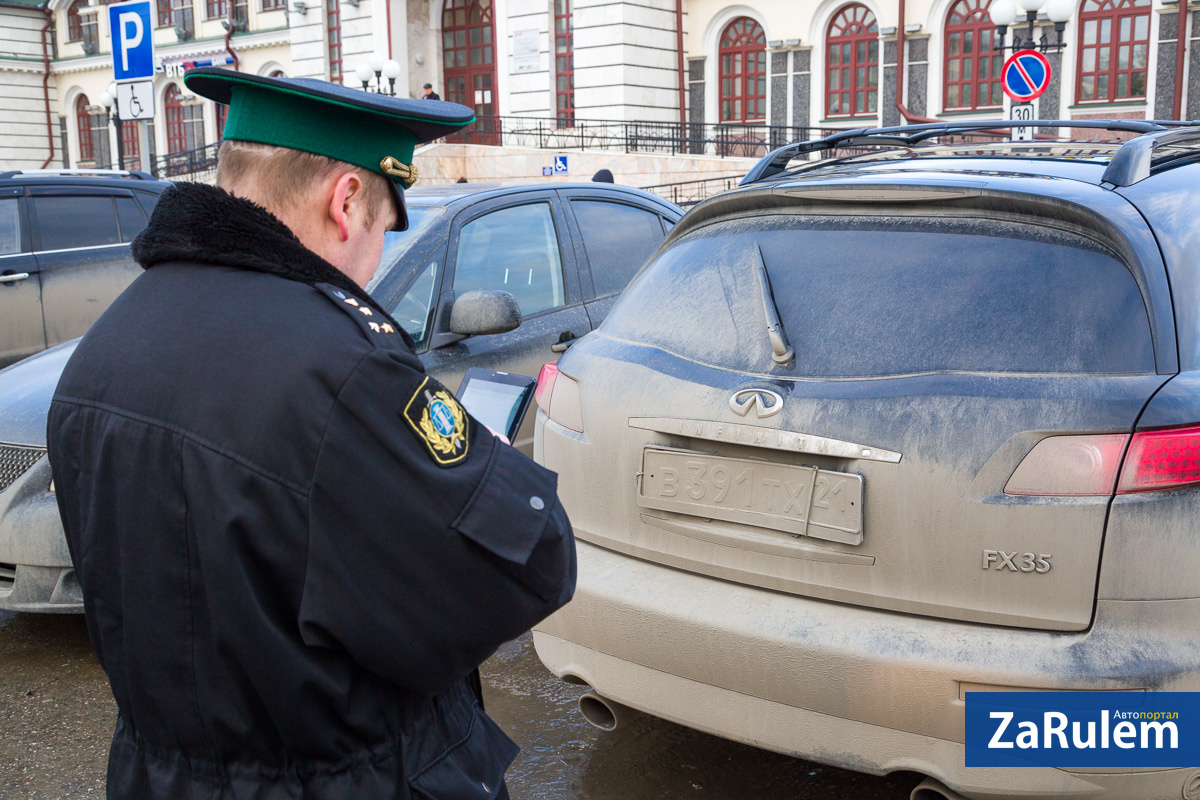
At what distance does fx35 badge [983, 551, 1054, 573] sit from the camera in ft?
7.45

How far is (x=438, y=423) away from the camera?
1.38 metres

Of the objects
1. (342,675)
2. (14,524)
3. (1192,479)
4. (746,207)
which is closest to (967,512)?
(1192,479)

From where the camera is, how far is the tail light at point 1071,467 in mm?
2250

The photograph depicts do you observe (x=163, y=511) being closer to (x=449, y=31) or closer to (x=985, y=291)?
(x=985, y=291)

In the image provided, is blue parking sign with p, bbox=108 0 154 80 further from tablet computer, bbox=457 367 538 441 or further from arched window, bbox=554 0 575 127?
arched window, bbox=554 0 575 127

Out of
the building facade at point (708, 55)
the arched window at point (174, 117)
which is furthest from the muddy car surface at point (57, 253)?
the arched window at point (174, 117)

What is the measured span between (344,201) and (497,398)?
73 cm

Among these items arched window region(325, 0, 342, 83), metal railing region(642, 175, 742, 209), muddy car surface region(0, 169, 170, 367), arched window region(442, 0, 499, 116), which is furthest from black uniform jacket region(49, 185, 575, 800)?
arched window region(325, 0, 342, 83)

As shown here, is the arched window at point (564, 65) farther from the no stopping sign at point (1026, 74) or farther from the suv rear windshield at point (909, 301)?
the suv rear windshield at point (909, 301)

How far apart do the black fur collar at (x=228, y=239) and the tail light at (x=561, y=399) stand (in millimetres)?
1547

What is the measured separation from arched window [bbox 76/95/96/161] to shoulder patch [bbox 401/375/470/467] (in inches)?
2037

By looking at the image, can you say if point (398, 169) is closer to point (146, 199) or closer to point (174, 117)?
point (146, 199)

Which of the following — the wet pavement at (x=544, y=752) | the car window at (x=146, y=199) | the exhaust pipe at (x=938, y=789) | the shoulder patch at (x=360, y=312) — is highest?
the car window at (x=146, y=199)

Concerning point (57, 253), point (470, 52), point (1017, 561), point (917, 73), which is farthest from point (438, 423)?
point (470, 52)
